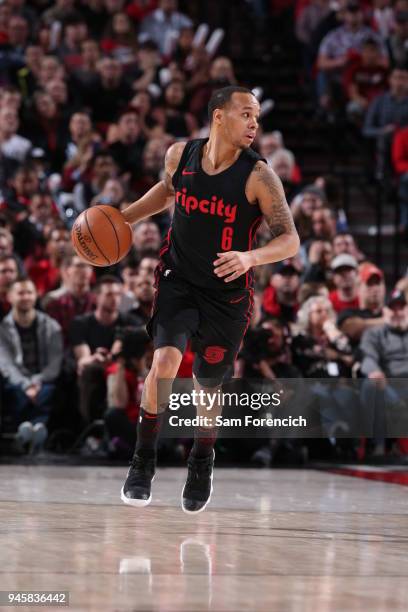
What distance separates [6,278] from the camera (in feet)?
32.5

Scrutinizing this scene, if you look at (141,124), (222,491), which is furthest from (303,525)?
(141,124)

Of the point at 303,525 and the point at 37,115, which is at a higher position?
the point at 37,115

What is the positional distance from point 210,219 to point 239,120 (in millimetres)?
482

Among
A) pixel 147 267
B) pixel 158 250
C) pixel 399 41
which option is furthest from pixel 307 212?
pixel 399 41

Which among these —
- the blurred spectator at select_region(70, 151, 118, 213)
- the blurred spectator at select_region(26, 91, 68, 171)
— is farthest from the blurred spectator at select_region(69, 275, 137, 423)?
the blurred spectator at select_region(26, 91, 68, 171)

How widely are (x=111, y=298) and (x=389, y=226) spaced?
489cm

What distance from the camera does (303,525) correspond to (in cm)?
562

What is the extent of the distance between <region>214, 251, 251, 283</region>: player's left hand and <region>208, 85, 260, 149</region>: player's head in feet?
2.23

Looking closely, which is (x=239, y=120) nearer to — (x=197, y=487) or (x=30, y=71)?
(x=197, y=487)

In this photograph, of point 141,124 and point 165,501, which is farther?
point 141,124

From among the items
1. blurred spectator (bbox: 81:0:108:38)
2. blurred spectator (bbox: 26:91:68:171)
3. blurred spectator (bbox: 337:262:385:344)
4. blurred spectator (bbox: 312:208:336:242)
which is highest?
blurred spectator (bbox: 81:0:108:38)

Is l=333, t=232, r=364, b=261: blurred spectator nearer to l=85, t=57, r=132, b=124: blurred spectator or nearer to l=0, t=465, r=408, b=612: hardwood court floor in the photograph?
l=85, t=57, r=132, b=124: blurred spectator

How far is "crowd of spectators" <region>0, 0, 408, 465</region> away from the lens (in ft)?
31.2

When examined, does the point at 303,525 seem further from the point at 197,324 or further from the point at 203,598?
the point at 203,598
